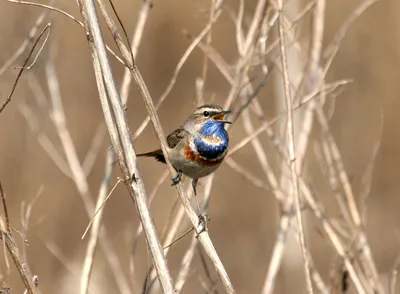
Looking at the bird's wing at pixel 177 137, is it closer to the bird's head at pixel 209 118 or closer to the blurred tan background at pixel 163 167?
the bird's head at pixel 209 118

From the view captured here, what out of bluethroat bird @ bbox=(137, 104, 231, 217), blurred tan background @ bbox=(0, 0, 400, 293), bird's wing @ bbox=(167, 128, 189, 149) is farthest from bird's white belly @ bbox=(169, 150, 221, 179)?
blurred tan background @ bbox=(0, 0, 400, 293)

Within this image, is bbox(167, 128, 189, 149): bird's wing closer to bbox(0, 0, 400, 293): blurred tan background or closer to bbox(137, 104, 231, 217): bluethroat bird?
bbox(137, 104, 231, 217): bluethroat bird

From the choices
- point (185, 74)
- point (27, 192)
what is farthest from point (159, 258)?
point (185, 74)

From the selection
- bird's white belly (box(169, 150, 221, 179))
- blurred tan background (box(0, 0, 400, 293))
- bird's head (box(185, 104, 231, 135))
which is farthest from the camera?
blurred tan background (box(0, 0, 400, 293))

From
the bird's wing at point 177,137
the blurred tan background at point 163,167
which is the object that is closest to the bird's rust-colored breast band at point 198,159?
the bird's wing at point 177,137

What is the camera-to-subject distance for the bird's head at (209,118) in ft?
12.8

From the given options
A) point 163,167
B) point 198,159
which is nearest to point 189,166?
point 198,159

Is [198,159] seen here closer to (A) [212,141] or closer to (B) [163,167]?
(A) [212,141]

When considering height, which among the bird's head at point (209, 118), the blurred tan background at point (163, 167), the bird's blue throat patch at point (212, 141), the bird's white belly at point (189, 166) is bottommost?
the bird's white belly at point (189, 166)

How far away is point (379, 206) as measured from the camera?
344 inches

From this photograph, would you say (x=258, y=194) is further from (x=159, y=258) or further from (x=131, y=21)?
(x=159, y=258)

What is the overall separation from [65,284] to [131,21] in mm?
4349

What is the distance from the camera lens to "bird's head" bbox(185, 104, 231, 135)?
391cm

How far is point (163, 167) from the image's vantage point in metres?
8.88
